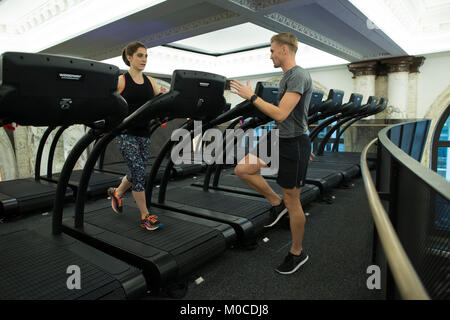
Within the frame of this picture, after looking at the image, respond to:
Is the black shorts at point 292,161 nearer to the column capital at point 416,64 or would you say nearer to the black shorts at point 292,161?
the black shorts at point 292,161

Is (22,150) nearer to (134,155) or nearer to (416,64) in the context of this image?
(134,155)

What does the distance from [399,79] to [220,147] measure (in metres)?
6.31

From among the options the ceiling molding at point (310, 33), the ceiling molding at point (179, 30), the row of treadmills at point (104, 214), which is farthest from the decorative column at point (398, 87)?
the row of treadmills at point (104, 214)

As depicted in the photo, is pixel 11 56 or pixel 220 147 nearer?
pixel 11 56

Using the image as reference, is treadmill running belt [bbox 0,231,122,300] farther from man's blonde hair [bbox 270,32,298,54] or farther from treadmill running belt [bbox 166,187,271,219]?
man's blonde hair [bbox 270,32,298,54]

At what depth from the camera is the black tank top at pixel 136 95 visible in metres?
2.20

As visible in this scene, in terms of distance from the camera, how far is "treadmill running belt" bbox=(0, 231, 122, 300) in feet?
4.57

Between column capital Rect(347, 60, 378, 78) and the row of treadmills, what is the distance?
6.09 m

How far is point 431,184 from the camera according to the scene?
0.64 metres

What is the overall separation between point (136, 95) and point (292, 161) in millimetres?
1259

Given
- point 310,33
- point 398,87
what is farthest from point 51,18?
point 398,87

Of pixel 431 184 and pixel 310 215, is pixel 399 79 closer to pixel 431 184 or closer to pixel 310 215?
pixel 310 215

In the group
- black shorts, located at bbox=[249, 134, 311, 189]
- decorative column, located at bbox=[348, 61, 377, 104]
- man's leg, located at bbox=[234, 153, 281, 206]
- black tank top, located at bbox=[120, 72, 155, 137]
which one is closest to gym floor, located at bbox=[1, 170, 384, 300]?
man's leg, located at bbox=[234, 153, 281, 206]

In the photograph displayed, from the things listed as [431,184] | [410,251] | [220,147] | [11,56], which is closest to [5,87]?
[11,56]
